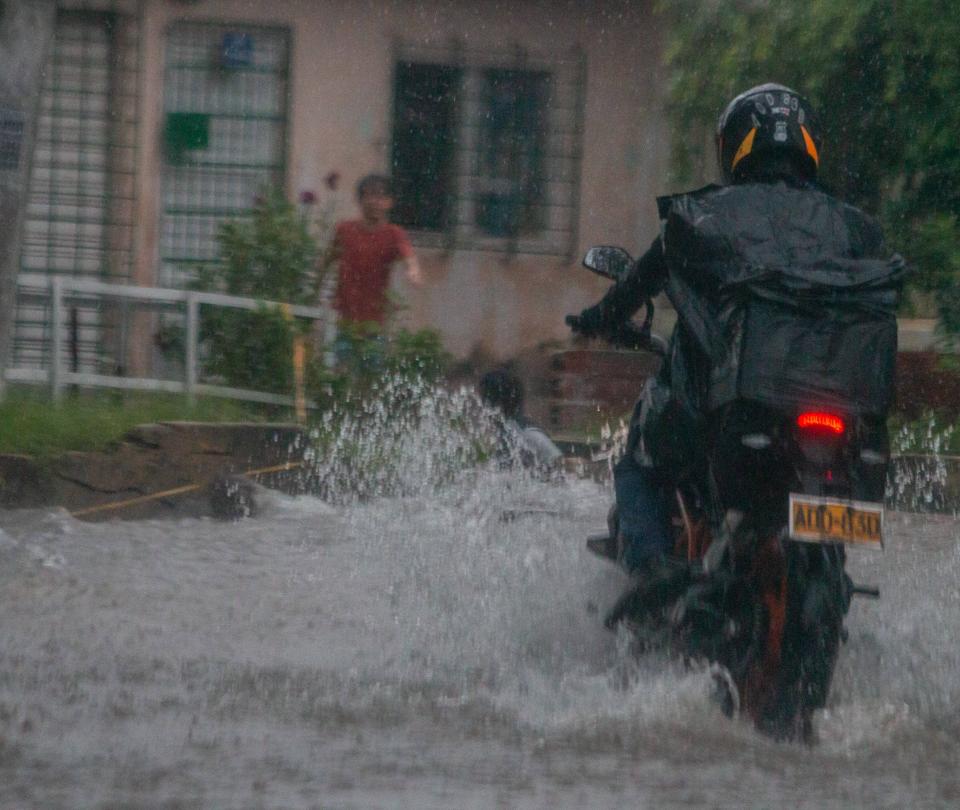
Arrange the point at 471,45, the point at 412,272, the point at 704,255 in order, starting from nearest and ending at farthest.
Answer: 1. the point at 704,255
2. the point at 412,272
3. the point at 471,45

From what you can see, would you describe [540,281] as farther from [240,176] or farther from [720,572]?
[720,572]

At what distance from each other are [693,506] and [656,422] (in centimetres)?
25

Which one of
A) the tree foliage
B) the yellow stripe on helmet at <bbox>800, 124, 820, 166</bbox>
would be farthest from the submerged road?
the tree foliage

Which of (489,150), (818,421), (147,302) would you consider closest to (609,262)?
(818,421)

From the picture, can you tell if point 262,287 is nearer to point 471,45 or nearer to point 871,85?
point 471,45

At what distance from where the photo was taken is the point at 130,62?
49.6 ft

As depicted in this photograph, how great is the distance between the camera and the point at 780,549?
4.74 meters

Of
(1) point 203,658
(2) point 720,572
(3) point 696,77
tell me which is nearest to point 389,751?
(2) point 720,572

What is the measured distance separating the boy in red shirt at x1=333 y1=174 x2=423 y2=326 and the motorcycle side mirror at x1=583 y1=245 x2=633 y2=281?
7332 millimetres

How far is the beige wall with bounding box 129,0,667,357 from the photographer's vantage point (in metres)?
15.4

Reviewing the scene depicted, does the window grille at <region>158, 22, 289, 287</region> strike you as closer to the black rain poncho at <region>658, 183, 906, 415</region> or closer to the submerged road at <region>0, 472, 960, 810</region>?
the submerged road at <region>0, 472, 960, 810</region>

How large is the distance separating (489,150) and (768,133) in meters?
10.9

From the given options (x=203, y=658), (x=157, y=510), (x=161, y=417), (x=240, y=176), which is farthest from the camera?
(x=240, y=176)

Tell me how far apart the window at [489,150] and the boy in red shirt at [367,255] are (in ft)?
9.25
